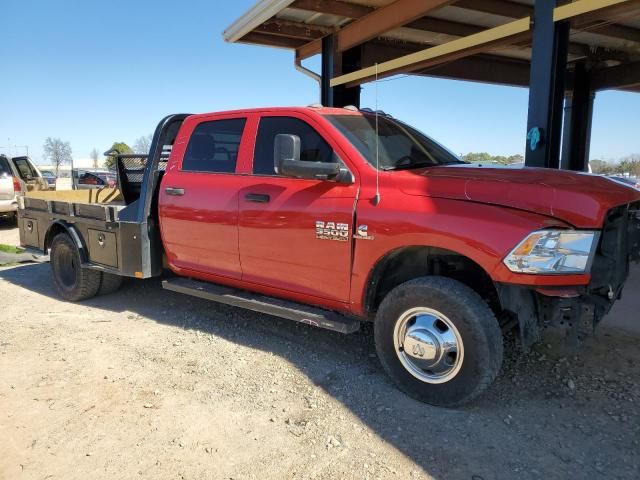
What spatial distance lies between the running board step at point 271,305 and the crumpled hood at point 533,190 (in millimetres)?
1103

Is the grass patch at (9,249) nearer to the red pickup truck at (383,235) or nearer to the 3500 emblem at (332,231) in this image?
the red pickup truck at (383,235)

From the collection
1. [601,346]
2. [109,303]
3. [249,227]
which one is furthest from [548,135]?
[109,303]

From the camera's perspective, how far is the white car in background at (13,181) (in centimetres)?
1211

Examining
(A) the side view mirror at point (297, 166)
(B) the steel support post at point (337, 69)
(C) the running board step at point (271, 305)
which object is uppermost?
(B) the steel support post at point (337, 69)

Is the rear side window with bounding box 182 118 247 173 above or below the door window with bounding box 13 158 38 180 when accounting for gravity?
above

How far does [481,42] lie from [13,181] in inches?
443

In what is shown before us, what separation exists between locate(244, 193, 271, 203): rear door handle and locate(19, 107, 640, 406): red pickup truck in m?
0.01

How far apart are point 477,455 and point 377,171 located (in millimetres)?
1922

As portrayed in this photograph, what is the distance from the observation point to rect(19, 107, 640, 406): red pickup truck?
299 centimetres

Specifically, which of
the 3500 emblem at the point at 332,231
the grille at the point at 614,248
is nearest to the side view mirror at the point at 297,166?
the 3500 emblem at the point at 332,231

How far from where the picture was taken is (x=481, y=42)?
19.8 feet

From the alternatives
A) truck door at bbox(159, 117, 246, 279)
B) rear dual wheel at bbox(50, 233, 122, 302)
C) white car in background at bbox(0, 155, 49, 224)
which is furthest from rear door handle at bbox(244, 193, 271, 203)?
white car in background at bbox(0, 155, 49, 224)

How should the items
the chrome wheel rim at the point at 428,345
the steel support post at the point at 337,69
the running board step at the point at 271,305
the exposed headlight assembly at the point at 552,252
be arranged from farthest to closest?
the steel support post at the point at 337,69, the running board step at the point at 271,305, the chrome wheel rim at the point at 428,345, the exposed headlight assembly at the point at 552,252

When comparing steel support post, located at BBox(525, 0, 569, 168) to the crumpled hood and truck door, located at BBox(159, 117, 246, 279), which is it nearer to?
the crumpled hood
